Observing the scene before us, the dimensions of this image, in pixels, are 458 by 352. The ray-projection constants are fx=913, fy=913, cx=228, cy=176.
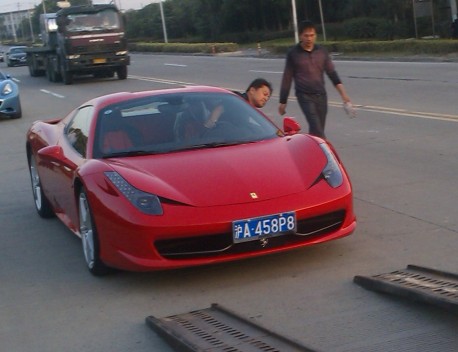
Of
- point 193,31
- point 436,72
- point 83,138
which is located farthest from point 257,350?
point 193,31

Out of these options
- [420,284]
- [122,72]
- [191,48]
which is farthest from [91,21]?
[191,48]

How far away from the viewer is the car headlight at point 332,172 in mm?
6488

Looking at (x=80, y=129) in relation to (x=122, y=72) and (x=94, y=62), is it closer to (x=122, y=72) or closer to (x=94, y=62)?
(x=94, y=62)

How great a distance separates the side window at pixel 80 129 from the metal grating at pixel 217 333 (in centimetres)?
223

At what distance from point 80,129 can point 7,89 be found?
1391 cm

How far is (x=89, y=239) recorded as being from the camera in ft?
21.8

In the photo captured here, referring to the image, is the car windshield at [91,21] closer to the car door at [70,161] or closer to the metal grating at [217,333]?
the car door at [70,161]

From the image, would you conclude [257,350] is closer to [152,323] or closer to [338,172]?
[152,323]

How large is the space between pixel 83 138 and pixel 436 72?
65.2 feet

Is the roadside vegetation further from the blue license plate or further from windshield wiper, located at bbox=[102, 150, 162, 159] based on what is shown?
the blue license plate

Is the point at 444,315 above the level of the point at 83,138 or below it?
below

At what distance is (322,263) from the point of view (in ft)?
21.3

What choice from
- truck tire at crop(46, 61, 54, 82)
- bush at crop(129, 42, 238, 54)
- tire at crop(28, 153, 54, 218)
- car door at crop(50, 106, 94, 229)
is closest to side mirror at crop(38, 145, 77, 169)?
car door at crop(50, 106, 94, 229)

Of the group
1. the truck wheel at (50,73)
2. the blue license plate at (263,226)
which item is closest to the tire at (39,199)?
the blue license plate at (263,226)
